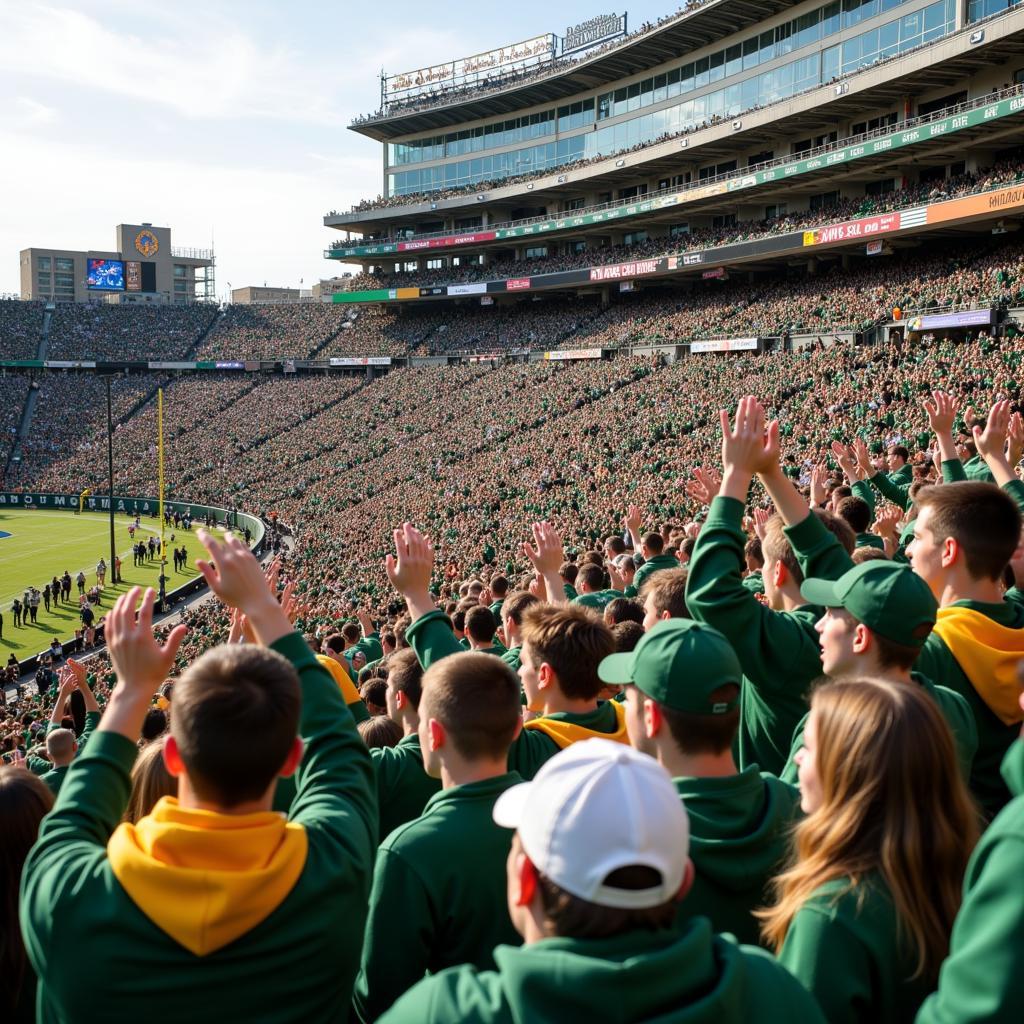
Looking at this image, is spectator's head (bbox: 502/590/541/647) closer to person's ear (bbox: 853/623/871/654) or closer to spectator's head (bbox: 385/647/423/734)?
spectator's head (bbox: 385/647/423/734)

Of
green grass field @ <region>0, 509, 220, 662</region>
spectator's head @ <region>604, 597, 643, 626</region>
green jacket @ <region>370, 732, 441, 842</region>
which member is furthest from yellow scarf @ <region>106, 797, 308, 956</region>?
green grass field @ <region>0, 509, 220, 662</region>

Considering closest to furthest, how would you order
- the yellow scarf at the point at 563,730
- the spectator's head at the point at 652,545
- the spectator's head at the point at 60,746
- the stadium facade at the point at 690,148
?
the yellow scarf at the point at 563,730 → the spectator's head at the point at 60,746 → the spectator's head at the point at 652,545 → the stadium facade at the point at 690,148

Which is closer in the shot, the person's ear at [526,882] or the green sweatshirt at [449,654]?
the person's ear at [526,882]

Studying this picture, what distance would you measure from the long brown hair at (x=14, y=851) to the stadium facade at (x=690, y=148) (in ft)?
111

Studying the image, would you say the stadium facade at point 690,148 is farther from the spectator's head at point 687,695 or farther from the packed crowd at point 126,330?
the spectator's head at point 687,695

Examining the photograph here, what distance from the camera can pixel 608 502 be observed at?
2528 cm

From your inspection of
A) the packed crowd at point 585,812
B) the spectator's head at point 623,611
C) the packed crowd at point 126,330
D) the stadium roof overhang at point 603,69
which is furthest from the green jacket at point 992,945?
the packed crowd at point 126,330

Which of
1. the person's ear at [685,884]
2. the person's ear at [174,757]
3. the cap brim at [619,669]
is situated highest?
the cap brim at [619,669]

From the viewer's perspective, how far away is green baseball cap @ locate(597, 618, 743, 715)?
2938mm

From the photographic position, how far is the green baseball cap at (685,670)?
294cm

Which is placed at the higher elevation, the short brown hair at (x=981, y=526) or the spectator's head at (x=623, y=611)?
the short brown hair at (x=981, y=526)

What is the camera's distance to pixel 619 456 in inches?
1218

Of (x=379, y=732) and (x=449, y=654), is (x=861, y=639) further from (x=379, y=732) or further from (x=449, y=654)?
(x=379, y=732)

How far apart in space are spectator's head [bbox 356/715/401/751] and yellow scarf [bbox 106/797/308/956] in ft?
8.59
